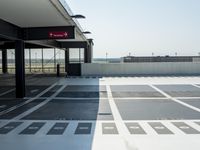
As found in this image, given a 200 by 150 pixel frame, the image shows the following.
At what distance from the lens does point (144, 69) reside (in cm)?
3269

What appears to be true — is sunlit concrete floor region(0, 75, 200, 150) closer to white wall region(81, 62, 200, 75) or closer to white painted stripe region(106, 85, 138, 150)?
white painted stripe region(106, 85, 138, 150)

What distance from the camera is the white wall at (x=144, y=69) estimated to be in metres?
32.4

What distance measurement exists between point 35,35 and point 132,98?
19.2 feet

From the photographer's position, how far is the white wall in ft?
106

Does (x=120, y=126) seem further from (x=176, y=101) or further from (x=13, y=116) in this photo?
(x=176, y=101)

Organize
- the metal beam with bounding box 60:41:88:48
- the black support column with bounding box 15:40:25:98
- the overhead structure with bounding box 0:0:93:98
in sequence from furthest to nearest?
the metal beam with bounding box 60:41:88:48 < the black support column with bounding box 15:40:25:98 < the overhead structure with bounding box 0:0:93:98

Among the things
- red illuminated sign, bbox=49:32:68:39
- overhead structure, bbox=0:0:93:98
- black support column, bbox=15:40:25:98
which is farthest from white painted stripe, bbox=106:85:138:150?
black support column, bbox=15:40:25:98

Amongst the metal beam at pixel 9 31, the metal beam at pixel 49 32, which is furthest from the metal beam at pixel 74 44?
the metal beam at pixel 9 31

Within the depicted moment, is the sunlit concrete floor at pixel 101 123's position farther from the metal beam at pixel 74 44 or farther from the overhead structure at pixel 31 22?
the metal beam at pixel 74 44

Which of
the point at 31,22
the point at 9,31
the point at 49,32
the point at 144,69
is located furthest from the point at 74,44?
the point at 9,31

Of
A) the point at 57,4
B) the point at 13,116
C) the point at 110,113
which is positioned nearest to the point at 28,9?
the point at 57,4

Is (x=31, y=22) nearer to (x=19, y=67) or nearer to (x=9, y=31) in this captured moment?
(x=9, y=31)

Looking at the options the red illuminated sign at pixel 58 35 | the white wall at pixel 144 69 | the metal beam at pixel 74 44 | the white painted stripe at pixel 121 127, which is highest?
the metal beam at pixel 74 44

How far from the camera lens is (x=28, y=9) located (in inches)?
426
